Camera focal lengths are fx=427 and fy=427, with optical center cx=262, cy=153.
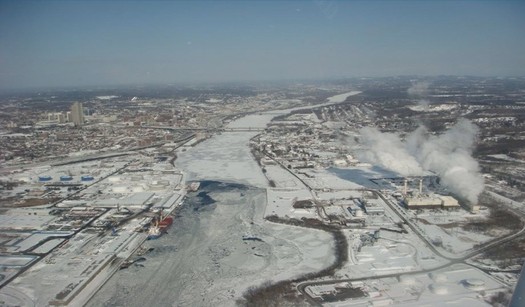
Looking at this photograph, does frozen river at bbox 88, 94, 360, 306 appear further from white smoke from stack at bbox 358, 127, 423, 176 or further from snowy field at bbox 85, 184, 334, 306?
white smoke from stack at bbox 358, 127, 423, 176

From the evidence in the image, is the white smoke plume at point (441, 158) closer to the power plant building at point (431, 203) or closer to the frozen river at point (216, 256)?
the power plant building at point (431, 203)

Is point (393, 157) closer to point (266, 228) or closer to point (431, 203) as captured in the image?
point (431, 203)

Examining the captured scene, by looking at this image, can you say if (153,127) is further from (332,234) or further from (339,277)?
(339,277)

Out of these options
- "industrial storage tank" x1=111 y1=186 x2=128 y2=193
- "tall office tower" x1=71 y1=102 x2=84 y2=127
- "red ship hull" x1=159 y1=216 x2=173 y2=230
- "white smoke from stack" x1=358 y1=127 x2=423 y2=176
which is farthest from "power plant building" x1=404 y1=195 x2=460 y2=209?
"tall office tower" x1=71 y1=102 x2=84 y2=127

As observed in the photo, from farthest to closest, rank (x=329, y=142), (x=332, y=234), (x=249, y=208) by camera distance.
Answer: (x=329, y=142) < (x=249, y=208) < (x=332, y=234)

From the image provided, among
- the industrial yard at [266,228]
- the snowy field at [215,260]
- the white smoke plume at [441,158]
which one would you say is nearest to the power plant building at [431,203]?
the industrial yard at [266,228]

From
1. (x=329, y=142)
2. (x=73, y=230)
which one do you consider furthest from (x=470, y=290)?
(x=329, y=142)
